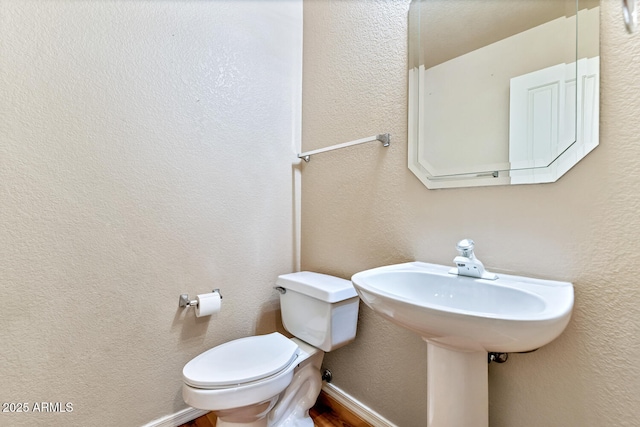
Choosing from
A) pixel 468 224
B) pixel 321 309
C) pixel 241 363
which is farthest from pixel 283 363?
pixel 468 224

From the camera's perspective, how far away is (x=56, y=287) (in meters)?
1.07

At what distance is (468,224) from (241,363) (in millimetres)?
1038

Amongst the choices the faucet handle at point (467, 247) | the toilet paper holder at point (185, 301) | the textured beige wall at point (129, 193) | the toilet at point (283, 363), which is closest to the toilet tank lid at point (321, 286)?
the toilet at point (283, 363)

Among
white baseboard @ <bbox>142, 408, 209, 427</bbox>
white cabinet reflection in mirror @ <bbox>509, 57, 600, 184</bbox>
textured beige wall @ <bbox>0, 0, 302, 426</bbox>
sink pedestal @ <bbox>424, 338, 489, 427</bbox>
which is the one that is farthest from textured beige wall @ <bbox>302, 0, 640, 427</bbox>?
white baseboard @ <bbox>142, 408, 209, 427</bbox>

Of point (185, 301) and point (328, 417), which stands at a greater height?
point (185, 301)

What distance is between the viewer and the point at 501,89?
999mm

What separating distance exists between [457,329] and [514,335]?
112mm

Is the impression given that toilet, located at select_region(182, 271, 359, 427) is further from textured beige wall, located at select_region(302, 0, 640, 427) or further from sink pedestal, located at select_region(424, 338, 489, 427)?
sink pedestal, located at select_region(424, 338, 489, 427)

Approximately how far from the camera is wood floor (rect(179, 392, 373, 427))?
136 cm

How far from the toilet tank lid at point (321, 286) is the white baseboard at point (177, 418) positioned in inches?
27.2

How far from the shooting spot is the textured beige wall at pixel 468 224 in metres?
0.77

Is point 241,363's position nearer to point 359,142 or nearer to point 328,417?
point 328,417

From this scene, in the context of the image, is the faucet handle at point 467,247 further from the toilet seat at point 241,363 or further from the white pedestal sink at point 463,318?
the toilet seat at point 241,363

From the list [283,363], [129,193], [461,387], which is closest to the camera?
[461,387]
